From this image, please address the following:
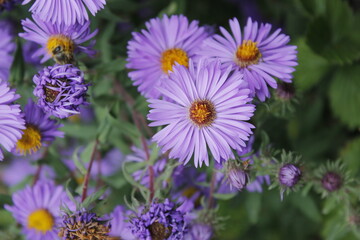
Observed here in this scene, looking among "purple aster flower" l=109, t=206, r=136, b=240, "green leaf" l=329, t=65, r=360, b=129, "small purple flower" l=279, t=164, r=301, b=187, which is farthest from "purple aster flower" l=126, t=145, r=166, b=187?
"green leaf" l=329, t=65, r=360, b=129

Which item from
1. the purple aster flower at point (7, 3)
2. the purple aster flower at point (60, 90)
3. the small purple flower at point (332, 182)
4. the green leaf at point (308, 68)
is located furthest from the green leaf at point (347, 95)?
the purple aster flower at point (7, 3)

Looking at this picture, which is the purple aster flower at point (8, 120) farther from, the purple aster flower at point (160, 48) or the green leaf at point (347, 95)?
the green leaf at point (347, 95)

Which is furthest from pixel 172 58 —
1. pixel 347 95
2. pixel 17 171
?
pixel 17 171

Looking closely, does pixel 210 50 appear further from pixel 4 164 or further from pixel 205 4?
pixel 4 164

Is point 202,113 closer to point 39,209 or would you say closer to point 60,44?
point 60,44

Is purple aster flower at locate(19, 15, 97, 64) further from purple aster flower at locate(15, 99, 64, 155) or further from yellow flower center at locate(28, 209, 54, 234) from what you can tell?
yellow flower center at locate(28, 209, 54, 234)

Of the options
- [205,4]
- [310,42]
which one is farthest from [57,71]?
[205,4]
